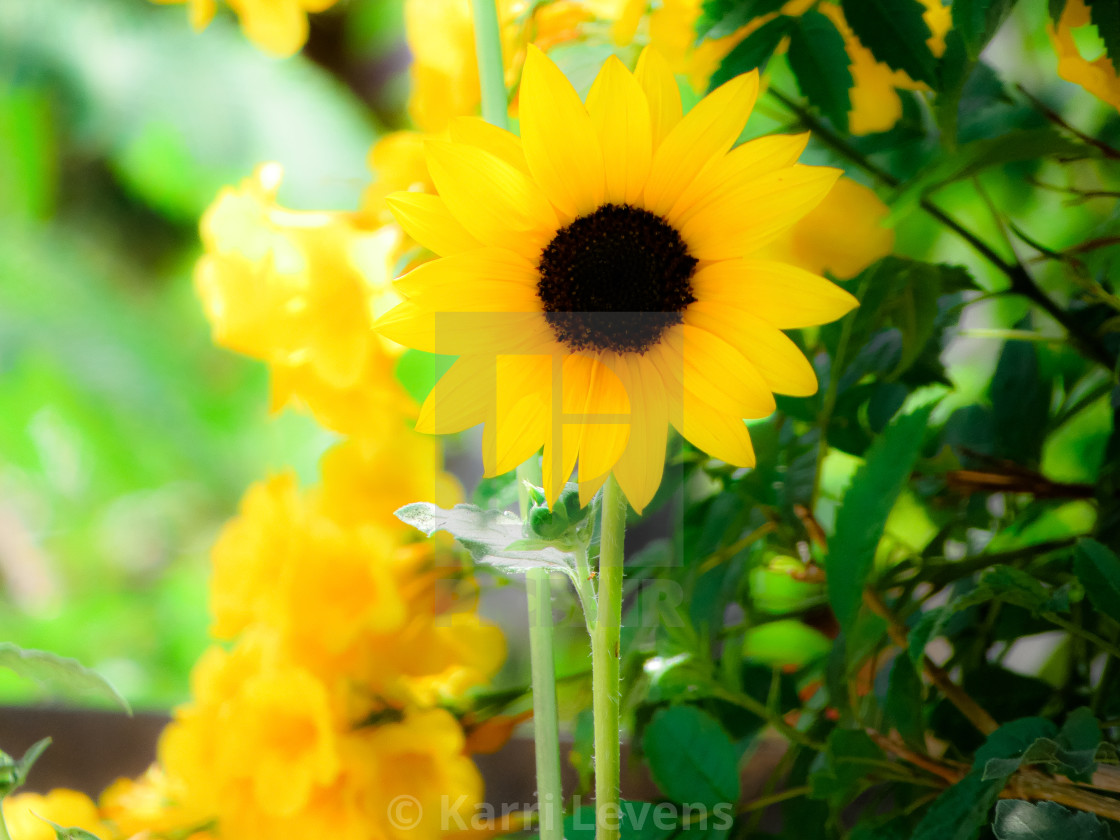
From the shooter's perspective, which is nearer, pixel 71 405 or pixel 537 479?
pixel 537 479

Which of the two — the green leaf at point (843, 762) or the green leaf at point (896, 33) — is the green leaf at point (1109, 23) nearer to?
the green leaf at point (896, 33)

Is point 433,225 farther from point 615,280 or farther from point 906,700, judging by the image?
point 906,700

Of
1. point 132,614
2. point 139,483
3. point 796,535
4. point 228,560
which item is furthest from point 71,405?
point 796,535

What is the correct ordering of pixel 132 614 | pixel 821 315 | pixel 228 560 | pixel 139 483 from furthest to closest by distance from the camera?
pixel 139 483 < pixel 132 614 < pixel 228 560 < pixel 821 315

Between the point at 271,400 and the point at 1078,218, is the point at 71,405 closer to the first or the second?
the point at 271,400

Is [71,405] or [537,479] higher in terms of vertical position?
[71,405]

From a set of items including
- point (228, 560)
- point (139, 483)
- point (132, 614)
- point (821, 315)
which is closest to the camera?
point (821, 315)

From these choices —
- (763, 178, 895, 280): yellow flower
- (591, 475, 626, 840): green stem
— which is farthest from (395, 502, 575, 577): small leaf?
(763, 178, 895, 280): yellow flower
